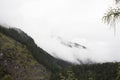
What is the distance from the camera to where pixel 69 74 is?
1825 centimetres

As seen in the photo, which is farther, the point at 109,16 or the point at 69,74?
the point at 69,74

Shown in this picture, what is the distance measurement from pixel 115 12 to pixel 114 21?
1.05ft

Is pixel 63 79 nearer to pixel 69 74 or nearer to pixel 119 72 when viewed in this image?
pixel 69 74

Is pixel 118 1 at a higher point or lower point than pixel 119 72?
higher

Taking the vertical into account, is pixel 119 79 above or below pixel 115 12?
below

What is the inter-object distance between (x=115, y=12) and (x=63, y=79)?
232 inches

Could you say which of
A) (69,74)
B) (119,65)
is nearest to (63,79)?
(69,74)

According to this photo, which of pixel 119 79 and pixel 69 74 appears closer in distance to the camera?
pixel 119 79

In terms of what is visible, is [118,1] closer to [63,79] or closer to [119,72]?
[119,72]

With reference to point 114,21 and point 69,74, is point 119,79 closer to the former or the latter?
point 114,21

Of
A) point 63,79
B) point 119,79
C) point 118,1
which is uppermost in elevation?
point 118,1

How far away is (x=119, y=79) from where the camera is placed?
476 inches

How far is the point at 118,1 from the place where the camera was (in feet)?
41.2

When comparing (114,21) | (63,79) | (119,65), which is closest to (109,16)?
(114,21)
